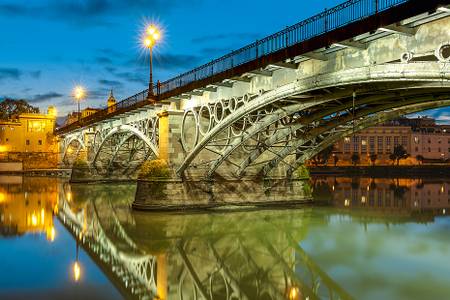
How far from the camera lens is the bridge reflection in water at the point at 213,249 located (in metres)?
12.4

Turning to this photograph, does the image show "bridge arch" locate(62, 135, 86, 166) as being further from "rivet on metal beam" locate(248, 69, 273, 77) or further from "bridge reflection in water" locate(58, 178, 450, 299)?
"rivet on metal beam" locate(248, 69, 273, 77)

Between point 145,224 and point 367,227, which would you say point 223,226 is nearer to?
point 145,224

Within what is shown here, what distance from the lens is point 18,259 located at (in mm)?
15930

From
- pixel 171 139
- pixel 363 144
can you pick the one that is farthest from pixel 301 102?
pixel 363 144

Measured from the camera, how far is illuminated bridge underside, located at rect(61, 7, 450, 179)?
13266 millimetres

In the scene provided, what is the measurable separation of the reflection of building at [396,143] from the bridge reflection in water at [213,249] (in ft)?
329

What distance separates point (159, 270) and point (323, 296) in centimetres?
505

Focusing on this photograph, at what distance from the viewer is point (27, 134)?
104125 mm

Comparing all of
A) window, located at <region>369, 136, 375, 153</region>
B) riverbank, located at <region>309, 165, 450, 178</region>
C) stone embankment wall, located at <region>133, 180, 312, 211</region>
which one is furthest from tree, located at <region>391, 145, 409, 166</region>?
stone embankment wall, located at <region>133, 180, 312, 211</region>

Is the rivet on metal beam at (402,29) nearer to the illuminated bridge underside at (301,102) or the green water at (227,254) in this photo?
the illuminated bridge underside at (301,102)

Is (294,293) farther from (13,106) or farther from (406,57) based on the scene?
(13,106)

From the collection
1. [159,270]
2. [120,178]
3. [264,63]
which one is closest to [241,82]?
[264,63]

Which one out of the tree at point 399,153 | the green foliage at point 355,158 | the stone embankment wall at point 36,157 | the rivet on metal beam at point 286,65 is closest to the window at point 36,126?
the stone embankment wall at point 36,157

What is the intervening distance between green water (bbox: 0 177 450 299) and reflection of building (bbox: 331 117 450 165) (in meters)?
103
